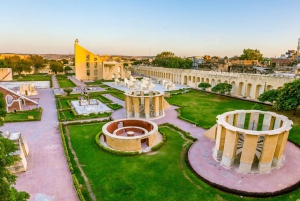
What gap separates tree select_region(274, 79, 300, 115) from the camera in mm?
25781

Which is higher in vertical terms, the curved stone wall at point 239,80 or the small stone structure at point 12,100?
the curved stone wall at point 239,80

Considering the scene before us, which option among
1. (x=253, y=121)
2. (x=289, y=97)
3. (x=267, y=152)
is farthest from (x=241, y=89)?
(x=267, y=152)

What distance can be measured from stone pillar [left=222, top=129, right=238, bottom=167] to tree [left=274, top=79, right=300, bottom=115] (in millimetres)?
14552

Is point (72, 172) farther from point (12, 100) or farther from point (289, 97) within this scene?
point (289, 97)

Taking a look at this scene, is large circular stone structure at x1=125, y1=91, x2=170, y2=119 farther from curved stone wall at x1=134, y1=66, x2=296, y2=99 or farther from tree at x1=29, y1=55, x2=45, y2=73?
tree at x1=29, y1=55, x2=45, y2=73

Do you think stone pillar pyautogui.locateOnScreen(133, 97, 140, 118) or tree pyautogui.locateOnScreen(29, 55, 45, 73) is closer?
stone pillar pyautogui.locateOnScreen(133, 97, 140, 118)

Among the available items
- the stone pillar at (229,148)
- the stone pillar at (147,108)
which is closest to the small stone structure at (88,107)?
the stone pillar at (147,108)

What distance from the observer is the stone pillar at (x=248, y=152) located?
15264mm

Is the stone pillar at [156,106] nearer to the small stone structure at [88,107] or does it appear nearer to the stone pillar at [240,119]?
the small stone structure at [88,107]

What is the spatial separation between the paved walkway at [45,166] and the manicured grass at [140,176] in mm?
1600

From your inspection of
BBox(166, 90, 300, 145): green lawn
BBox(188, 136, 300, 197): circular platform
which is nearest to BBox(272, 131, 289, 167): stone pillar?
BBox(188, 136, 300, 197): circular platform

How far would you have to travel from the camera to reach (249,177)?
1549cm

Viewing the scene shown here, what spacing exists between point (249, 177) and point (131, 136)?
37.8 feet

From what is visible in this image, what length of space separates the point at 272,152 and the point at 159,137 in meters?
10.9
